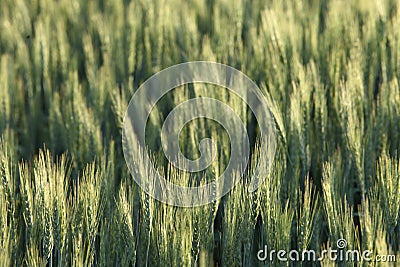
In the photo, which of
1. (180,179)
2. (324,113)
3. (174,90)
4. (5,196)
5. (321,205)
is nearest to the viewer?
(180,179)

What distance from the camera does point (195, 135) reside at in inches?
95.1

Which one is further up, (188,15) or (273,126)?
(188,15)

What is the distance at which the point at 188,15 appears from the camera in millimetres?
3549

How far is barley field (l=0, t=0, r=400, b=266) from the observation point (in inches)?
75.0

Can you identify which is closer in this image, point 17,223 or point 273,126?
point 17,223

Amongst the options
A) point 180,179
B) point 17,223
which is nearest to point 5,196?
point 17,223

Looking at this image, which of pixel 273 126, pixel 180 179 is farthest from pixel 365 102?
pixel 180 179

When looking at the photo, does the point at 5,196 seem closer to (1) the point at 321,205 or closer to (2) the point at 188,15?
(1) the point at 321,205

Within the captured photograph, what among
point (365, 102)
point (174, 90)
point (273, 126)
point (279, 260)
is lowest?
point (279, 260)

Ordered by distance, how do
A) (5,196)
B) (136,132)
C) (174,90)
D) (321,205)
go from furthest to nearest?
(174,90) < (136,132) < (321,205) < (5,196)

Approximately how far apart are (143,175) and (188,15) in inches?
70.8

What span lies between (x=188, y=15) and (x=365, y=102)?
1373 millimetres

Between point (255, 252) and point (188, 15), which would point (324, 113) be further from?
point (188, 15)

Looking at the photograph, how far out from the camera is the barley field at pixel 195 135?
6.25ft
